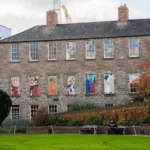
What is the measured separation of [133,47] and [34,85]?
12.0 metres

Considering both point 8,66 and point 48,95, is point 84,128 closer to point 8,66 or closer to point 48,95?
point 48,95

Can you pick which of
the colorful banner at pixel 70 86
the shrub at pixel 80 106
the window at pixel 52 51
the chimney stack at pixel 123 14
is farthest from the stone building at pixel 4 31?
the shrub at pixel 80 106

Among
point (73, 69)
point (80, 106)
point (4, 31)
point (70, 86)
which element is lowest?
point (80, 106)

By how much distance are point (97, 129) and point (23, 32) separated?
21.8 m

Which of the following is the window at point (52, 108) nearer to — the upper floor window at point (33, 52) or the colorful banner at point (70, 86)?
the colorful banner at point (70, 86)

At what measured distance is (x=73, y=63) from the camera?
2179 inches

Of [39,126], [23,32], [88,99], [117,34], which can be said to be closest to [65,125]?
[39,126]

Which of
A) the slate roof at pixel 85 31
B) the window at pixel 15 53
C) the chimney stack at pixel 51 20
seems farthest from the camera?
the chimney stack at pixel 51 20

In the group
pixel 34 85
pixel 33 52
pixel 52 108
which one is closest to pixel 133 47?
pixel 52 108

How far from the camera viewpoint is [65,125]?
4419 cm

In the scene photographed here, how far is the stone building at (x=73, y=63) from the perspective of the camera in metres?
53.5

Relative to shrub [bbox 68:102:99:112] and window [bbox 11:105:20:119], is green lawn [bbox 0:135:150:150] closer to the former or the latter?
shrub [bbox 68:102:99:112]

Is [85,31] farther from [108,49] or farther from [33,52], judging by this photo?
[33,52]

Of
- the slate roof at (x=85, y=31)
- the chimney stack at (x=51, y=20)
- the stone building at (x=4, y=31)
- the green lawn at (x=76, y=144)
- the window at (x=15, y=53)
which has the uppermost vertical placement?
the stone building at (x=4, y=31)
